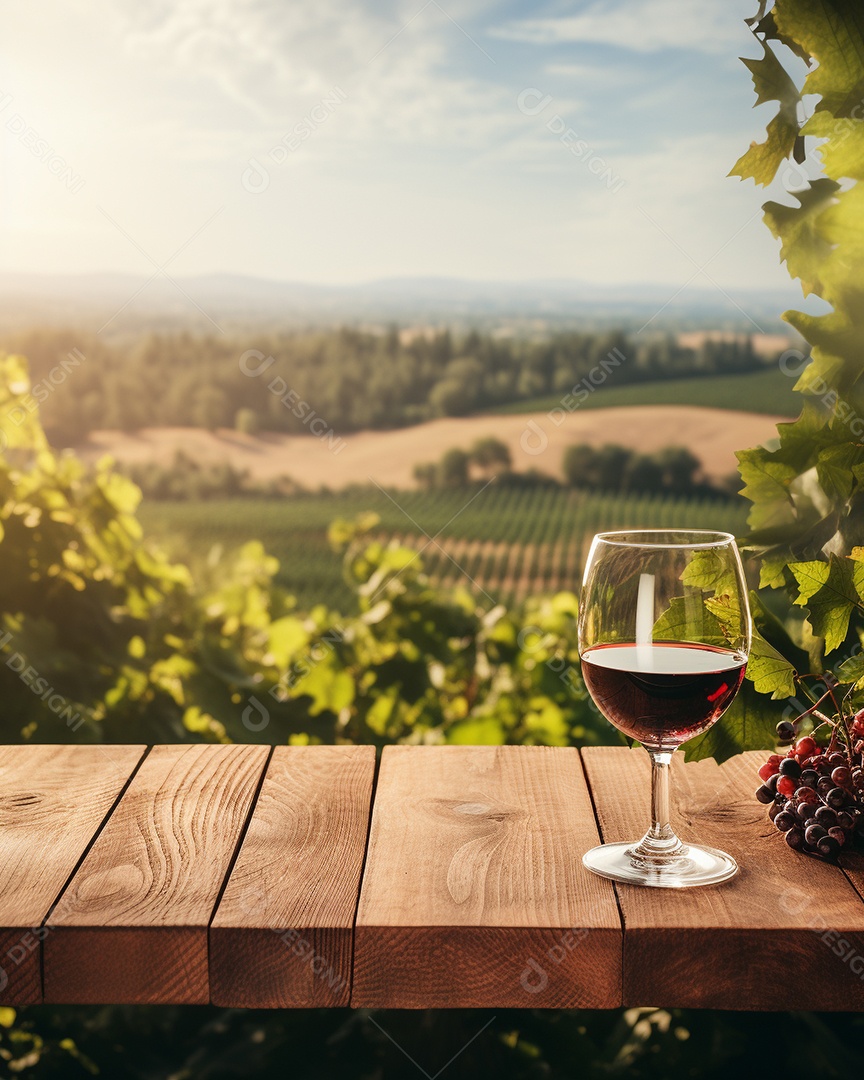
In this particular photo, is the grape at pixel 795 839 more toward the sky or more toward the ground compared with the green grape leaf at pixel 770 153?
more toward the ground

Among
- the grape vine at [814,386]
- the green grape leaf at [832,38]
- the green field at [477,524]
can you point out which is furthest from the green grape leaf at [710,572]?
the green field at [477,524]

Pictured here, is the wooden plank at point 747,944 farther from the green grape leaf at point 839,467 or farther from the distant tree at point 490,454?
the distant tree at point 490,454

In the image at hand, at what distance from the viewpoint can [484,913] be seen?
26.6 inches

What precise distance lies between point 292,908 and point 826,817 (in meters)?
0.41

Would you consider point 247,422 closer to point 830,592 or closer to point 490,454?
point 490,454

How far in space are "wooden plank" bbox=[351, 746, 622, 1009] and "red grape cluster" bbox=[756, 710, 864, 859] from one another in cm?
15

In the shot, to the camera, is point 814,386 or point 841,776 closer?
point 841,776

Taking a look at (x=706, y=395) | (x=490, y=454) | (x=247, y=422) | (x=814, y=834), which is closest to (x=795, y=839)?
(x=814, y=834)

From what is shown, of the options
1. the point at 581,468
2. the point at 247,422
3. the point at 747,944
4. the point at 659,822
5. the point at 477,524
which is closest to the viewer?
the point at 747,944

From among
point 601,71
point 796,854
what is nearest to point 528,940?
point 796,854

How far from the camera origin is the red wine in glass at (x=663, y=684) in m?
0.70

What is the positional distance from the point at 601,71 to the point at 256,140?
6.44 metres

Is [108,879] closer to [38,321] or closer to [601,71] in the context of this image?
[38,321]

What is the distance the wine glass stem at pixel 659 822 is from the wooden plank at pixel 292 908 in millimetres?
213
